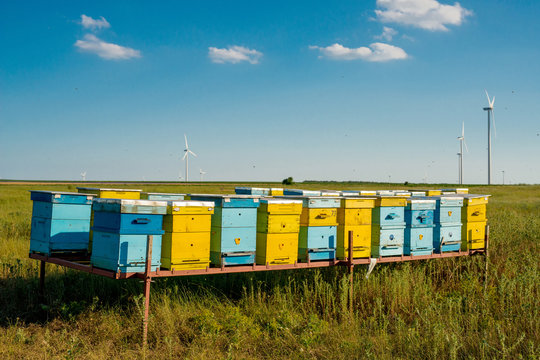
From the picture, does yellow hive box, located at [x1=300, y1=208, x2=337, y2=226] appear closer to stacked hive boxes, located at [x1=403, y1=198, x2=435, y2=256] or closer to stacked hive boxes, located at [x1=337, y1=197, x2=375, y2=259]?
stacked hive boxes, located at [x1=337, y1=197, x2=375, y2=259]

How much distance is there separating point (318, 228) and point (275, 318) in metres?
2.14

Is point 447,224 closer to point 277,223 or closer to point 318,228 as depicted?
point 318,228

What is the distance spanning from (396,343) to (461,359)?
113 cm

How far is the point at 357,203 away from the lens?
10.2 meters

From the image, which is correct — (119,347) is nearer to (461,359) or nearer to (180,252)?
(180,252)

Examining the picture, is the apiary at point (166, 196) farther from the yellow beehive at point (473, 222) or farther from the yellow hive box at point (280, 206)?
the yellow beehive at point (473, 222)

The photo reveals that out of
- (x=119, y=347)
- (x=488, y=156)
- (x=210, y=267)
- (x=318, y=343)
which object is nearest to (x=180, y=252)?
(x=210, y=267)

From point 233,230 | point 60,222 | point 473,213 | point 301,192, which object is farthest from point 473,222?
point 60,222

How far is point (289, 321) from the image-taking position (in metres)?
9.07

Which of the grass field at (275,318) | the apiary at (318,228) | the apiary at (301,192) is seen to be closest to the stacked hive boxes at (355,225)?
the apiary at (318,228)

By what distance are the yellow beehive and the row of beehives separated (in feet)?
0.10

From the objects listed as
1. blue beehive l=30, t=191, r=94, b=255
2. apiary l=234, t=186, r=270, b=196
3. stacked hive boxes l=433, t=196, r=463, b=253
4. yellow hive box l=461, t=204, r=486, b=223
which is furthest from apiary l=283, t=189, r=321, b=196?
blue beehive l=30, t=191, r=94, b=255

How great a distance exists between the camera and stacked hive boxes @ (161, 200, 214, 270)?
8.25m

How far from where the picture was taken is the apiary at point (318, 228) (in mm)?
9758
